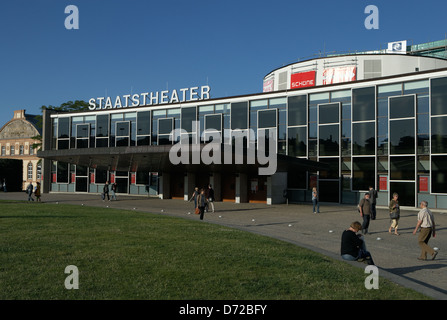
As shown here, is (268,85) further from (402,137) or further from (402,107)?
(402,137)

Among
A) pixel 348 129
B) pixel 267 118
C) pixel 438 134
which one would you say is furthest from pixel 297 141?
pixel 438 134

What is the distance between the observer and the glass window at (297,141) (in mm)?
33562

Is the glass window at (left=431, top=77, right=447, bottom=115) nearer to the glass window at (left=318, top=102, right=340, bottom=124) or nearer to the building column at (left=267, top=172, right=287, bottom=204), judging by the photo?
the glass window at (left=318, top=102, right=340, bottom=124)

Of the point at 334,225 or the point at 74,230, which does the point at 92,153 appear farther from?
the point at 334,225

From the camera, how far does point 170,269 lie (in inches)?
320

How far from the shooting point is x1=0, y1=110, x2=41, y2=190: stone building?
7375 cm

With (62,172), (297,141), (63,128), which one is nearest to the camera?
(297,141)

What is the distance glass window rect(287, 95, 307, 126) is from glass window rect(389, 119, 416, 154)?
7164 millimetres

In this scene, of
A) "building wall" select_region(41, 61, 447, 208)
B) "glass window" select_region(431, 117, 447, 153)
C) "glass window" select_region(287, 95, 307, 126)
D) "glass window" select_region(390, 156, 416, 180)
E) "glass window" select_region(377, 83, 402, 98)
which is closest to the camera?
"glass window" select_region(431, 117, 447, 153)

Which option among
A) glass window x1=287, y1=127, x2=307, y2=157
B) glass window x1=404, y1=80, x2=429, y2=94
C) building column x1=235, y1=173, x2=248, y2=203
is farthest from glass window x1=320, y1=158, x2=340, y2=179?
glass window x1=404, y1=80, x2=429, y2=94

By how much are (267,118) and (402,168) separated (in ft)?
39.3

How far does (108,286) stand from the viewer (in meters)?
6.93
